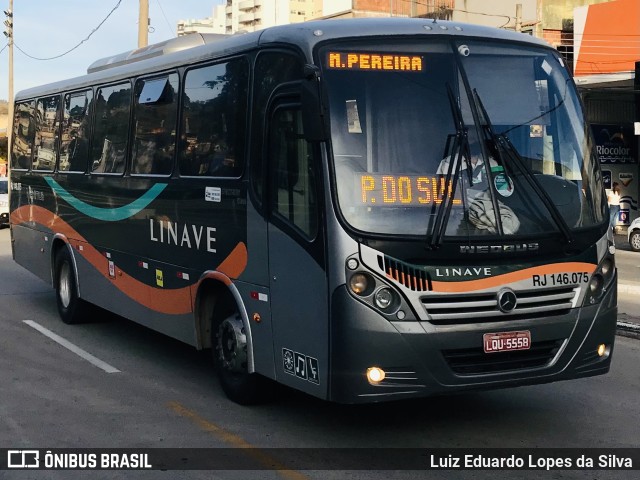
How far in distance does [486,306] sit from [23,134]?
32.6 feet

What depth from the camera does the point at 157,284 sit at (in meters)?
9.39

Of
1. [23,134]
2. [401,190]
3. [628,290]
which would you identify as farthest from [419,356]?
[23,134]

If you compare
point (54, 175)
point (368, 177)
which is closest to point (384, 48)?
point (368, 177)

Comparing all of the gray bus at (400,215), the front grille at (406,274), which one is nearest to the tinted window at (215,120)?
the gray bus at (400,215)

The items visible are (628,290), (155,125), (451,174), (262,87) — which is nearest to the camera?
(451,174)

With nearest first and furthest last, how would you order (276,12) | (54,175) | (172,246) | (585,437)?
(585,437), (172,246), (54,175), (276,12)

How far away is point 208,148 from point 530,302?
322 centimetres

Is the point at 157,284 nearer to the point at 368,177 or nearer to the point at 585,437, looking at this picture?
the point at 368,177

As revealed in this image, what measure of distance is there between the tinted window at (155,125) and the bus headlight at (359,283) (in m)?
3.39

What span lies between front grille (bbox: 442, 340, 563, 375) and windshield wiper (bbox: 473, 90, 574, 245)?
0.77 metres

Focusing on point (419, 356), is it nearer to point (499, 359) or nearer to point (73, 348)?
point (499, 359)

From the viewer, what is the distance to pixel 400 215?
20.6 ft

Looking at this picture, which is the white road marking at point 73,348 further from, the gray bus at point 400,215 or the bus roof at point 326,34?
the bus roof at point 326,34

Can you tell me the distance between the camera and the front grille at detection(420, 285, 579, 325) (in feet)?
20.5
